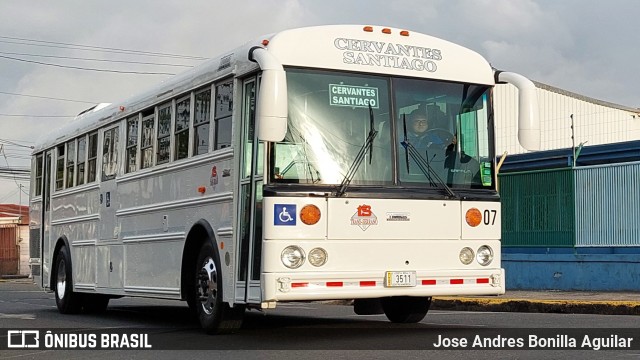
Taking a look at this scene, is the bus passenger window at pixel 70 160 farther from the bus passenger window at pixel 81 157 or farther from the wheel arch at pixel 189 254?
the wheel arch at pixel 189 254

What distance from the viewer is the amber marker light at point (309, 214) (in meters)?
10.3

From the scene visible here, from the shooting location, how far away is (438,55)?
11516 mm

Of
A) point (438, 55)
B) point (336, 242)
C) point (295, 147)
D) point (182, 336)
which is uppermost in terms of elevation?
point (438, 55)

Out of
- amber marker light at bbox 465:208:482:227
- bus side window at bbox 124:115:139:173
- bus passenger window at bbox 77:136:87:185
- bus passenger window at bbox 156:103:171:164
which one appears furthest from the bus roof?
bus passenger window at bbox 77:136:87:185

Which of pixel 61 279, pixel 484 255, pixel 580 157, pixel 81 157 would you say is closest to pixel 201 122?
pixel 484 255

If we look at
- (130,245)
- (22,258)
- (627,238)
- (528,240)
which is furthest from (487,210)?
(22,258)

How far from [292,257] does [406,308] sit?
3.06 metres

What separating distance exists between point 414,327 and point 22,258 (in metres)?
54.5

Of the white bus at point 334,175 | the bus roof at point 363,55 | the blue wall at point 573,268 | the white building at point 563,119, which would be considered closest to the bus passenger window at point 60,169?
the white bus at point 334,175

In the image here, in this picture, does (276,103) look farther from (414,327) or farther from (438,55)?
(414,327)

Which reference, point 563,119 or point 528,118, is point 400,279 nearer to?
point 528,118

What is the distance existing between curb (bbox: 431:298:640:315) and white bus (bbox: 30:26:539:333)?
182 inches

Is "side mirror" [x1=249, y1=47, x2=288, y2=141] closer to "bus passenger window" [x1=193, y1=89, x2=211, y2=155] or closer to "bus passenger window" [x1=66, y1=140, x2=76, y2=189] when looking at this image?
"bus passenger window" [x1=193, y1=89, x2=211, y2=155]

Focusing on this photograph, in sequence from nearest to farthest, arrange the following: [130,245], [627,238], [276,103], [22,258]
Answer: [276,103] → [130,245] → [627,238] → [22,258]
